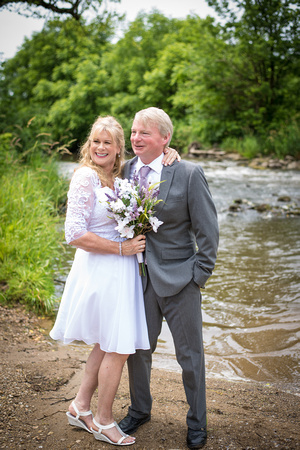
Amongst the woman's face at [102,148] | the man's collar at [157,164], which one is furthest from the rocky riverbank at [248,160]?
the woman's face at [102,148]

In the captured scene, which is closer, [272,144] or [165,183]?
[165,183]

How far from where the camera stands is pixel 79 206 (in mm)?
2795

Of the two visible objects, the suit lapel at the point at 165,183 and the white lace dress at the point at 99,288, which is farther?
the suit lapel at the point at 165,183

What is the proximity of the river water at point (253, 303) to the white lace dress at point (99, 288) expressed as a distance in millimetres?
1788

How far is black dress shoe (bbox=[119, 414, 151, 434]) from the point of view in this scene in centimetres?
298

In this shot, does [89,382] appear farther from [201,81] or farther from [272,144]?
[201,81]

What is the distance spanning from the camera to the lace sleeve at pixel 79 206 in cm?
278

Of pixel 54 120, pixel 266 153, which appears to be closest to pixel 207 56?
pixel 266 153

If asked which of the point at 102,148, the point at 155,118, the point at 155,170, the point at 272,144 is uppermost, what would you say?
the point at 272,144

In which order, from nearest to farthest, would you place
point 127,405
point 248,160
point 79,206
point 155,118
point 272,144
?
point 79,206 < point 155,118 < point 127,405 < point 272,144 < point 248,160

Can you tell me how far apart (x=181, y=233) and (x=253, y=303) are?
3.43 meters

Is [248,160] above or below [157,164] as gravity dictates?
below

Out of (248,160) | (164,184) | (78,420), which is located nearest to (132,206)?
(164,184)

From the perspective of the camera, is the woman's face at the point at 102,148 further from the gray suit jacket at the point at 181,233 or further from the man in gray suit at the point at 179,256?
the gray suit jacket at the point at 181,233
